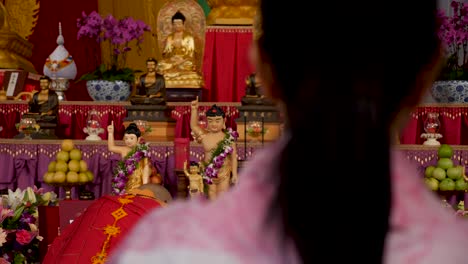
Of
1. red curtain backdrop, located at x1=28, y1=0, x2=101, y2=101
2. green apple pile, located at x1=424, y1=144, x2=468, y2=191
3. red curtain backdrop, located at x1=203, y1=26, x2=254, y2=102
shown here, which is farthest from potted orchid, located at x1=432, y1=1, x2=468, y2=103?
red curtain backdrop, located at x1=28, y1=0, x2=101, y2=101

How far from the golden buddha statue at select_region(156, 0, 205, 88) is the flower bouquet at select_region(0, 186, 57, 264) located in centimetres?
265

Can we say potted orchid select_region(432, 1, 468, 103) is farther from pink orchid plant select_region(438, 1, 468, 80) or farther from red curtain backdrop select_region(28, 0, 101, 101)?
red curtain backdrop select_region(28, 0, 101, 101)

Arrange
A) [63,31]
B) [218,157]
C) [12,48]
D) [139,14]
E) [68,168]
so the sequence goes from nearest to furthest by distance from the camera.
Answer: [218,157]
[68,168]
[12,48]
[139,14]
[63,31]

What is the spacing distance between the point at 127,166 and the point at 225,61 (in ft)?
5.46

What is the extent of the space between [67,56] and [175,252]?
6612mm

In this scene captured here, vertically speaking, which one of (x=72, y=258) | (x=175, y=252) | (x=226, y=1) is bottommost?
(x=72, y=258)

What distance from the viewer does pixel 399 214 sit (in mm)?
1002

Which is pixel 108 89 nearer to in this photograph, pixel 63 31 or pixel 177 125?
pixel 177 125

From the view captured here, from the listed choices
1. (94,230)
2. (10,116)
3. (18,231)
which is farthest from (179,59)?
(94,230)

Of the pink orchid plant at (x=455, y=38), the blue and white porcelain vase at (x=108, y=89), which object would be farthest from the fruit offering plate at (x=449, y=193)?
the blue and white porcelain vase at (x=108, y=89)

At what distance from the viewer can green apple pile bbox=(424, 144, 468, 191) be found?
5.47m

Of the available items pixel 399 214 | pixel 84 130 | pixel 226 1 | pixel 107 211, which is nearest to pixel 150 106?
pixel 84 130

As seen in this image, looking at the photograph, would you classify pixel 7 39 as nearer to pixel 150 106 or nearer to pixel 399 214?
pixel 150 106

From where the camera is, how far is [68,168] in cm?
595
